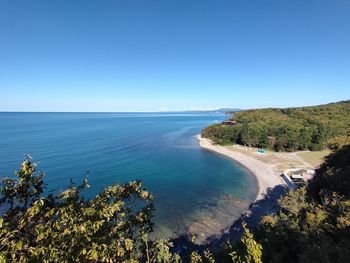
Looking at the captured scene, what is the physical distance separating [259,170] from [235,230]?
30.6 meters

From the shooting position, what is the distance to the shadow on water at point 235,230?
86.2 ft

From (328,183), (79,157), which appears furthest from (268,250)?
(79,157)

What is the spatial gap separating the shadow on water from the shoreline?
1.93 meters

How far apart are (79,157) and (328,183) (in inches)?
2361

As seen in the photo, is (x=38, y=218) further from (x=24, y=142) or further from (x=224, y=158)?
(x=24, y=142)

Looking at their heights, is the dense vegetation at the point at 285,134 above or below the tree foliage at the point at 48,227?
below

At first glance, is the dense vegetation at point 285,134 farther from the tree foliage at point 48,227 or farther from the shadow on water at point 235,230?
the tree foliage at point 48,227

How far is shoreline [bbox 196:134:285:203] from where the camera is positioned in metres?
45.6

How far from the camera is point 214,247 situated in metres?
26.1

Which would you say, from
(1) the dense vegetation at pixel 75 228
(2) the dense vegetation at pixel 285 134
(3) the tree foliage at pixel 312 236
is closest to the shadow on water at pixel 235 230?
(3) the tree foliage at pixel 312 236

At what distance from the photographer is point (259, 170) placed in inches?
2242

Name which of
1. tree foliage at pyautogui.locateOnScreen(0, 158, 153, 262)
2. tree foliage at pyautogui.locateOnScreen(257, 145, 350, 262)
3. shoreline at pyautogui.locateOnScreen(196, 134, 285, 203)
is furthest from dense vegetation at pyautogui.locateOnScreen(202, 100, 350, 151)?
tree foliage at pyautogui.locateOnScreen(0, 158, 153, 262)

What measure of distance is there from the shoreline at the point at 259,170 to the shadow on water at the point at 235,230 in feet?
6.33

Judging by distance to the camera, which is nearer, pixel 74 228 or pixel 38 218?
pixel 74 228
